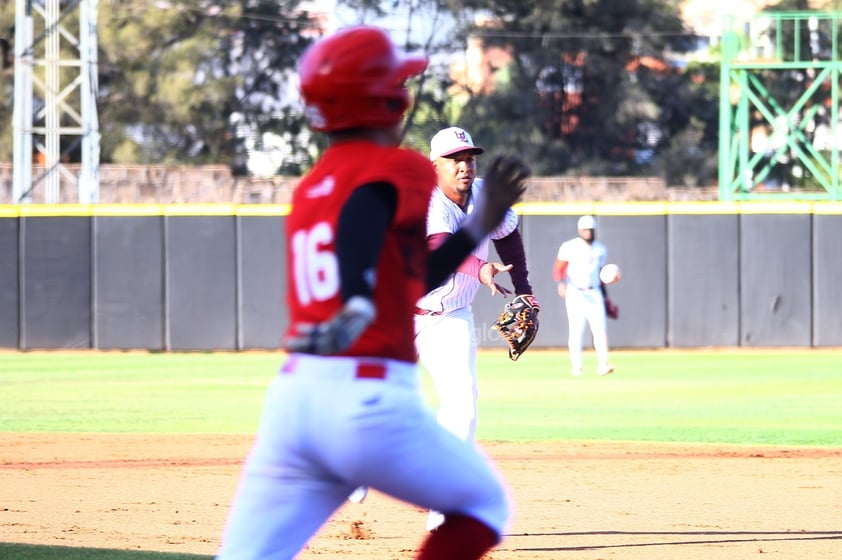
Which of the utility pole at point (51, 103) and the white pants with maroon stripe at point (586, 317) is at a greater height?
the utility pole at point (51, 103)

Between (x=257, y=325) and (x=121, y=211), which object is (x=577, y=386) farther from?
(x=121, y=211)

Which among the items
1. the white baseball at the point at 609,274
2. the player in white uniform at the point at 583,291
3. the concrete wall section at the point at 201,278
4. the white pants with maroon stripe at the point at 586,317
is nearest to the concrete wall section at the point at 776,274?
the player in white uniform at the point at 583,291

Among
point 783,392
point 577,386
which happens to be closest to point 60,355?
point 577,386

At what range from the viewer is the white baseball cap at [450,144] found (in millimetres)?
6137

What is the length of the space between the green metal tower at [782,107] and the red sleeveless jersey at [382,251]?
22158 millimetres

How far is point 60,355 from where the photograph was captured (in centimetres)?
2091

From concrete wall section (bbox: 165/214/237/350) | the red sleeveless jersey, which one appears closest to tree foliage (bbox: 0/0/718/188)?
concrete wall section (bbox: 165/214/237/350)

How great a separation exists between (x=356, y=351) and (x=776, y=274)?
1938 cm

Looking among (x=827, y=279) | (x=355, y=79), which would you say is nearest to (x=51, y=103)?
(x=827, y=279)

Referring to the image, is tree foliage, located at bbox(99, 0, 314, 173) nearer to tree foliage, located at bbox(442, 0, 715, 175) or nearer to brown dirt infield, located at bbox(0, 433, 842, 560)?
tree foliage, located at bbox(442, 0, 715, 175)

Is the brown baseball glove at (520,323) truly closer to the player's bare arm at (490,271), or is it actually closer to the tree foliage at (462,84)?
the player's bare arm at (490,271)

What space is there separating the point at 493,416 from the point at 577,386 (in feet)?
9.90

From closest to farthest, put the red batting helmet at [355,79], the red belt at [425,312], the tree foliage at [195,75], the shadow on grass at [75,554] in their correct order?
1. the red batting helmet at [355,79]
2. the shadow on grass at [75,554]
3. the red belt at [425,312]
4. the tree foliage at [195,75]

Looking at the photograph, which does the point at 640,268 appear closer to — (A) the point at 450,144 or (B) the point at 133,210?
(B) the point at 133,210
